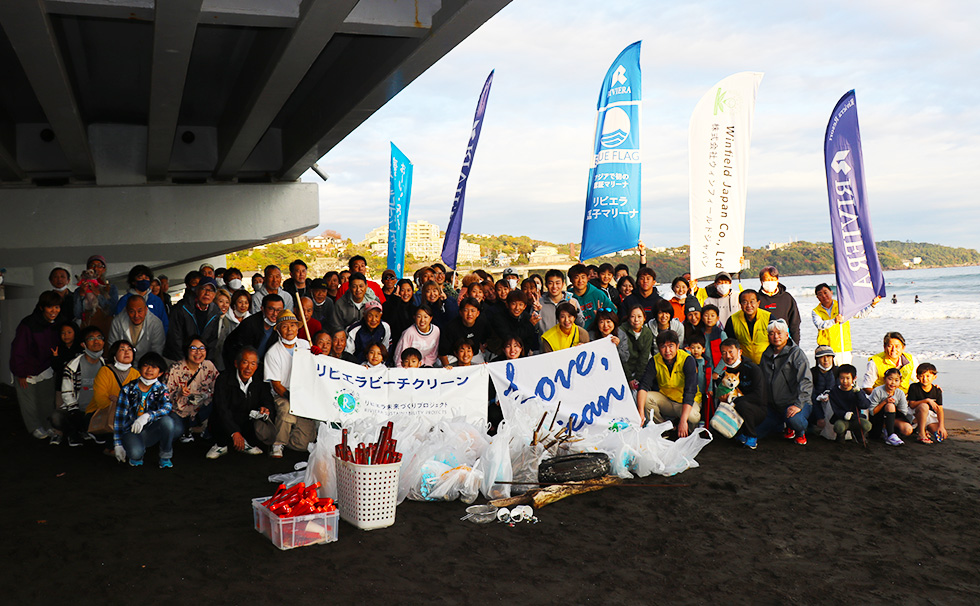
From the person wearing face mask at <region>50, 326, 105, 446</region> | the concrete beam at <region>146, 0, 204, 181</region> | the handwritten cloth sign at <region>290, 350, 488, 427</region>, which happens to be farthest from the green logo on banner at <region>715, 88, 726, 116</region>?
the person wearing face mask at <region>50, 326, 105, 446</region>

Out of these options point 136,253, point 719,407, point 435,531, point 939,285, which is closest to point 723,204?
point 719,407

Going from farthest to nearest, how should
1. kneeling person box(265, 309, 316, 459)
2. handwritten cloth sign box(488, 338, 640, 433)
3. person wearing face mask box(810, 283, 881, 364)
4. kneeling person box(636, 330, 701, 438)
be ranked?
person wearing face mask box(810, 283, 881, 364) < kneeling person box(636, 330, 701, 438) < handwritten cloth sign box(488, 338, 640, 433) < kneeling person box(265, 309, 316, 459)

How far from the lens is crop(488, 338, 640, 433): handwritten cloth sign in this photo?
22.3 feet

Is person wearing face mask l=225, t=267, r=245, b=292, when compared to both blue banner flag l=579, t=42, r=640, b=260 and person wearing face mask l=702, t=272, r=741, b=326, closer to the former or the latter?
blue banner flag l=579, t=42, r=640, b=260

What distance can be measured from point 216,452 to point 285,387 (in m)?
0.82

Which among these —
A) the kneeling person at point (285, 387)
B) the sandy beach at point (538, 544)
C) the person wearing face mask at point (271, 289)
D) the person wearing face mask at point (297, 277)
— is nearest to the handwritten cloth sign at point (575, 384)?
the sandy beach at point (538, 544)

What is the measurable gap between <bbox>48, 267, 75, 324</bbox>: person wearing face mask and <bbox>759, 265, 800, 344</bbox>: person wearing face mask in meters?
7.50

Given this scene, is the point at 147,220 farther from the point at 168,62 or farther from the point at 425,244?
the point at 425,244

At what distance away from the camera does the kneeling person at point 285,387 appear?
6430mm

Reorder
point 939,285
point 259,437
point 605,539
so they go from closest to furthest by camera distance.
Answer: point 605,539, point 259,437, point 939,285

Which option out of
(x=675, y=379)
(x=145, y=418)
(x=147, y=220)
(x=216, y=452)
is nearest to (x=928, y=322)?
(x=675, y=379)

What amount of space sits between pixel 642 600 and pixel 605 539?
0.87m

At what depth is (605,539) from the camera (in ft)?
14.9

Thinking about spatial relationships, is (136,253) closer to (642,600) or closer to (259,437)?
(259,437)
